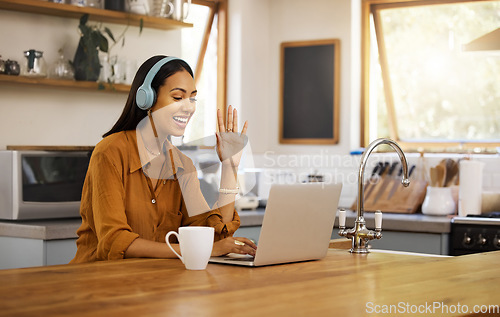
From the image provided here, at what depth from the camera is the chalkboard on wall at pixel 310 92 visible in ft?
17.4

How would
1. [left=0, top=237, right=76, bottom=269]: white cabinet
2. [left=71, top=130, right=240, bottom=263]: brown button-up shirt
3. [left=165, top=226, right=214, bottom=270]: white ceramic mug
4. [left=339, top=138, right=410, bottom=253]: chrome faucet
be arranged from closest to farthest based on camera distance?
[left=165, top=226, right=214, bottom=270]: white ceramic mug, [left=71, top=130, right=240, bottom=263]: brown button-up shirt, [left=339, top=138, right=410, bottom=253]: chrome faucet, [left=0, top=237, right=76, bottom=269]: white cabinet

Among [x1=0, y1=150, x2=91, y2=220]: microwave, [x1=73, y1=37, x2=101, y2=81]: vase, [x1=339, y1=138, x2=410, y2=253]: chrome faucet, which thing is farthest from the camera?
[x1=73, y1=37, x2=101, y2=81]: vase

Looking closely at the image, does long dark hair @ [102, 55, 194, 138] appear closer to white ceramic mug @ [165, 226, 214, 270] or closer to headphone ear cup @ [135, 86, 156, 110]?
headphone ear cup @ [135, 86, 156, 110]

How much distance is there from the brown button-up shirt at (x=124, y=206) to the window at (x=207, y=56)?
281cm

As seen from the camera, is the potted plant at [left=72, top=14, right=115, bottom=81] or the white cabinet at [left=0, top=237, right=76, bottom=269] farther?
the potted plant at [left=72, top=14, right=115, bottom=81]

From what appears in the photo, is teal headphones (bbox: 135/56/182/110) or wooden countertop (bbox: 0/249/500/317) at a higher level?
teal headphones (bbox: 135/56/182/110)

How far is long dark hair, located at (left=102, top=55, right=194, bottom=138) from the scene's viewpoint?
8.02ft

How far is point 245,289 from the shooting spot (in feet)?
5.01

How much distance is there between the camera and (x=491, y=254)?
→ 7.82 feet

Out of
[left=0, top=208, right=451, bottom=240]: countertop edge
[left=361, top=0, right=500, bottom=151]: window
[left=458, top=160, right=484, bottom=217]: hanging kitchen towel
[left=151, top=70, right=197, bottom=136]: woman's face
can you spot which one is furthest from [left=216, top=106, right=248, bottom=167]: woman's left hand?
[left=361, top=0, right=500, bottom=151]: window

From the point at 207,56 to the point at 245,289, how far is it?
4.10 metres

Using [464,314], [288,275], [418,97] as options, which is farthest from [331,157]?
[464,314]

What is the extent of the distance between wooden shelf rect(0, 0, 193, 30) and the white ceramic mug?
2.30 metres

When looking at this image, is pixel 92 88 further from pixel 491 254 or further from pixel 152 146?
pixel 491 254
